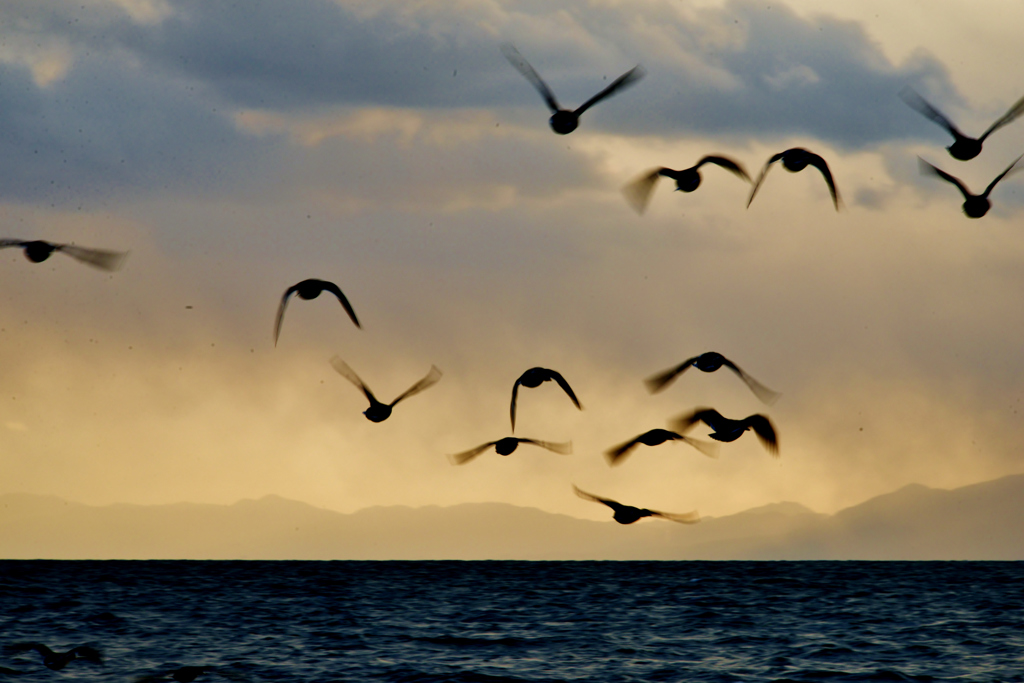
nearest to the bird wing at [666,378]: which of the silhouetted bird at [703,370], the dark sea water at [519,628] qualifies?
the silhouetted bird at [703,370]

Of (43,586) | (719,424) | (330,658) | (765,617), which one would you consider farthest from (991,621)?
(43,586)

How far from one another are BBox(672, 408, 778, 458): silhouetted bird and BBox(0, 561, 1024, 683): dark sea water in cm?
1534

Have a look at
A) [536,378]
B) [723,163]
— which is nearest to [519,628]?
[536,378]

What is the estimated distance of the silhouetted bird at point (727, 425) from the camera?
60.3ft

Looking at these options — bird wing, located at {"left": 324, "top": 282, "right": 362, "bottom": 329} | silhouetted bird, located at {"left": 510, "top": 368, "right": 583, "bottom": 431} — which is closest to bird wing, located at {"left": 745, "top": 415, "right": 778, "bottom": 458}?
silhouetted bird, located at {"left": 510, "top": 368, "right": 583, "bottom": 431}

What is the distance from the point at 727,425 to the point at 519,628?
99.8 feet

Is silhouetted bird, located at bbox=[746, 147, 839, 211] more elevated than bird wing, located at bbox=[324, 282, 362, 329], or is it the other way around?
silhouetted bird, located at bbox=[746, 147, 839, 211]

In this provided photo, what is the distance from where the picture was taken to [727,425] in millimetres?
18922

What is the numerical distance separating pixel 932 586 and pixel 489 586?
30.9 metres

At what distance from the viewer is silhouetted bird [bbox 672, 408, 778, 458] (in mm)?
18375

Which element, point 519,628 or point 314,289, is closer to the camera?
point 314,289

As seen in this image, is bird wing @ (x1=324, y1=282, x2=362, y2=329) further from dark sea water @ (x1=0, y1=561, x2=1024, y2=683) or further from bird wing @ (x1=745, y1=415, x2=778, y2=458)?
dark sea water @ (x1=0, y1=561, x2=1024, y2=683)

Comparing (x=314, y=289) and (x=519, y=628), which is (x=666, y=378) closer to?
(x=314, y=289)

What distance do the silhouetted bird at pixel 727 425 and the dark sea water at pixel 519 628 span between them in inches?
604
